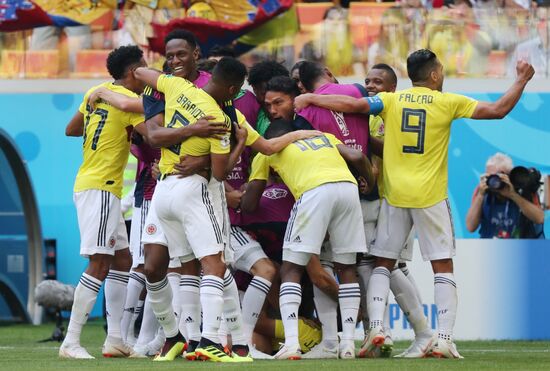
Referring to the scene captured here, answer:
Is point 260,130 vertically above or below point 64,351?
above

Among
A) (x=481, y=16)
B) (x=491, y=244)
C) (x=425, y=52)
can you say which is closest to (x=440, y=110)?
(x=425, y=52)

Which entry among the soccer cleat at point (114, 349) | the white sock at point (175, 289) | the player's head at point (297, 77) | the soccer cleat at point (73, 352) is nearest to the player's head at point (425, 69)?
the player's head at point (297, 77)

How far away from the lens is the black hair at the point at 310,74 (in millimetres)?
10867

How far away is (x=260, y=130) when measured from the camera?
432 inches

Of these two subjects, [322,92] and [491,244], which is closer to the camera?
[322,92]

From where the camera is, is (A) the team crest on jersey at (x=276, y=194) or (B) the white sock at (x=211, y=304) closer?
(B) the white sock at (x=211, y=304)

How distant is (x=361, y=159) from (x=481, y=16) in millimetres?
9184

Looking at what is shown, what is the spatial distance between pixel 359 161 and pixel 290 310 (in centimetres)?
126

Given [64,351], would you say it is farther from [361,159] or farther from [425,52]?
[425,52]

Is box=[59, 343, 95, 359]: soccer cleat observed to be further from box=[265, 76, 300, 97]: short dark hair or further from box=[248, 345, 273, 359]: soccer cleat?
box=[265, 76, 300, 97]: short dark hair

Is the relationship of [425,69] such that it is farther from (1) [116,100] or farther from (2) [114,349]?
(2) [114,349]

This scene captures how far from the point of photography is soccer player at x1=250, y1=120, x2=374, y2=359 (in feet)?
32.0

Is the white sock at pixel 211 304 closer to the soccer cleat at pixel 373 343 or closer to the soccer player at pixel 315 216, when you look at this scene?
the soccer player at pixel 315 216

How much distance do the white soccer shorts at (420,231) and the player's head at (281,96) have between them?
1037mm
